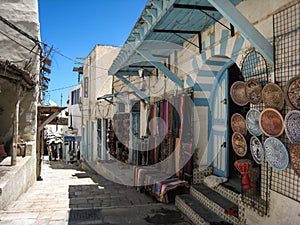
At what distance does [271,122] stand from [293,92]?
1.64 ft

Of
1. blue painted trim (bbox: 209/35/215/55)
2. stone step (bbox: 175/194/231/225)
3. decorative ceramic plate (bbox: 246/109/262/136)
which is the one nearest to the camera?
decorative ceramic plate (bbox: 246/109/262/136)

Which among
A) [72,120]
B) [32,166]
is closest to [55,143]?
[72,120]

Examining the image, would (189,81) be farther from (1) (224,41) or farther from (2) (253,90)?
(2) (253,90)

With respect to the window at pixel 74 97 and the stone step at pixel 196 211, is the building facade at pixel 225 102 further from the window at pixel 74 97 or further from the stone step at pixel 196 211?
the window at pixel 74 97

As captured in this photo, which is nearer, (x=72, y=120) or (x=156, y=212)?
(x=156, y=212)

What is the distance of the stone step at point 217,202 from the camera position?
13.6 ft

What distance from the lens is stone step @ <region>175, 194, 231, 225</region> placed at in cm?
427

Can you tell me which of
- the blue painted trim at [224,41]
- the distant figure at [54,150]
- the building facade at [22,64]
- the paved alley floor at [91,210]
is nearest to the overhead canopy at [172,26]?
the blue painted trim at [224,41]

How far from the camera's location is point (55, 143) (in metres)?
24.6

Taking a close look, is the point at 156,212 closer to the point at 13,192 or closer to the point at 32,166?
the point at 13,192

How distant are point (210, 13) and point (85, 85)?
49.7 feet

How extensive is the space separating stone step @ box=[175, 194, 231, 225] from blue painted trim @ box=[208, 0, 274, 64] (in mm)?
2468

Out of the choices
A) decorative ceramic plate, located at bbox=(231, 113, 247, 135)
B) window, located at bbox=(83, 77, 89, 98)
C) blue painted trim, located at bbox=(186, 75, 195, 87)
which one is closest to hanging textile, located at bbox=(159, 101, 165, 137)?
blue painted trim, located at bbox=(186, 75, 195, 87)

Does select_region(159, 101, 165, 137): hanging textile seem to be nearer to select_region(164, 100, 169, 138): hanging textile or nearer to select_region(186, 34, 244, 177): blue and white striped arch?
select_region(164, 100, 169, 138): hanging textile
